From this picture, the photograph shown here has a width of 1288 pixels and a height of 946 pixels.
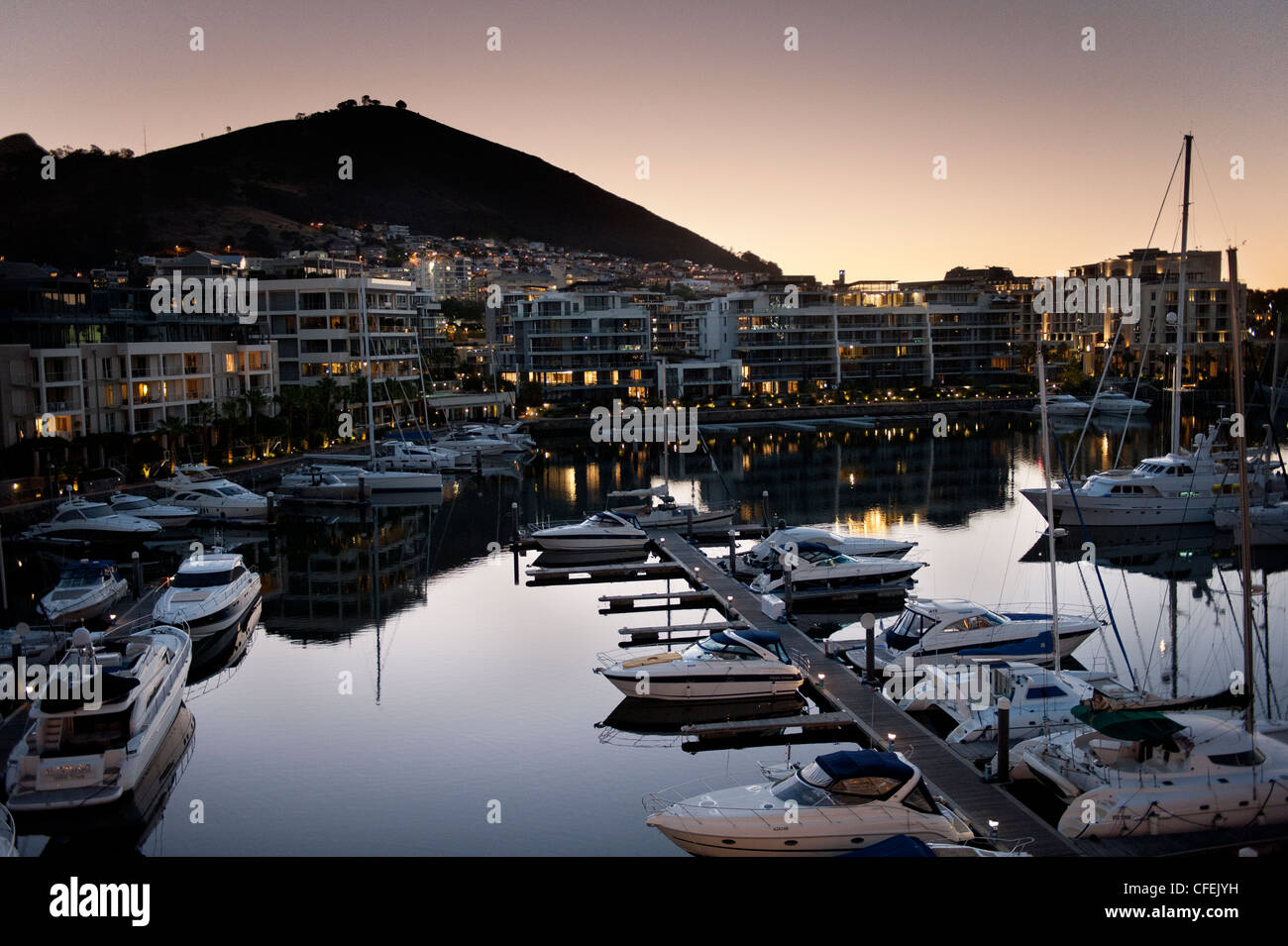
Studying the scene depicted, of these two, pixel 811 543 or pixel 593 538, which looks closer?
pixel 811 543

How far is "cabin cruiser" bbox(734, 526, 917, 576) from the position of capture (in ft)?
79.2

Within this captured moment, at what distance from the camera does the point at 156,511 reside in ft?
103

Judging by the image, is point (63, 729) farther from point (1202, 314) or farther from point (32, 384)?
point (1202, 314)

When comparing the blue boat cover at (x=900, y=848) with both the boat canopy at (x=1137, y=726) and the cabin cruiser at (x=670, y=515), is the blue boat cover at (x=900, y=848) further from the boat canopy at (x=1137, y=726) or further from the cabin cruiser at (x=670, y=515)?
the cabin cruiser at (x=670, y=515)

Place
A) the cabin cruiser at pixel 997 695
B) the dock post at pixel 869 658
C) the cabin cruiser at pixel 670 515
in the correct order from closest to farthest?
the cabin cruiser at pixel 997 695 → the dock post at pixel 869 658 → the cabin cruiser at pixel 670 515

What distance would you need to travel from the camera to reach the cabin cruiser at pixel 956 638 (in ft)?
54.9

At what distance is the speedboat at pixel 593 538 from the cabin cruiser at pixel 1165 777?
56.2 ft

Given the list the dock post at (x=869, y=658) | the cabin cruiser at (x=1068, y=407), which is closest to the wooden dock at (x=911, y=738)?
the dock post at (x=869, y=658)

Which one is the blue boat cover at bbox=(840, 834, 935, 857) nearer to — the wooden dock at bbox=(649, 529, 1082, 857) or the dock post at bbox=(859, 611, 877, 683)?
the wooden dock at bbox=(649, 529, 1082, 857)

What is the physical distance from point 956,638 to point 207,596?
12.9m

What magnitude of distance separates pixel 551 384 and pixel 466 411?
691cm

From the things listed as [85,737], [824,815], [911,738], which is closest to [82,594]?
[85,737]

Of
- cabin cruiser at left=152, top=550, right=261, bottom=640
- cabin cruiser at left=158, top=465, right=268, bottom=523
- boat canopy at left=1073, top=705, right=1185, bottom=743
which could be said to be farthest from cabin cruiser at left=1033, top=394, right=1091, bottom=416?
boat canopy at left=1073, top=705, right=1185, bottom=743

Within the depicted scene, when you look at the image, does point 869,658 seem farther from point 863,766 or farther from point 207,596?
point 207,596
